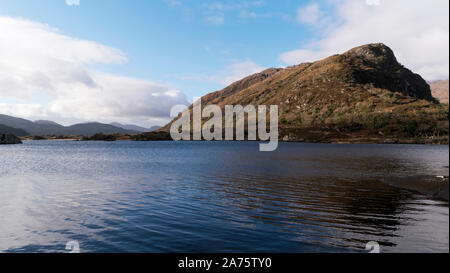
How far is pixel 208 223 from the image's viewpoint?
71.1 feet

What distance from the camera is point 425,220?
21594 millimetres

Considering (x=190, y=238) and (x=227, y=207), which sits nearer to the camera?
(x=190, y=238)

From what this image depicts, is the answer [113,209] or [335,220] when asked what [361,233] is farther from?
[113,209]

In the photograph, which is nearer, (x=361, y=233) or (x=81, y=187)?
(x=361, y=233)

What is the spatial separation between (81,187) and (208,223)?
26463 millimetres

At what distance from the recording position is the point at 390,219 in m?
A: 22.2

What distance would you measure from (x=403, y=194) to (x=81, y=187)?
1733 inches

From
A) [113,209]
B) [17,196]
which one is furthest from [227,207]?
[17,196]
